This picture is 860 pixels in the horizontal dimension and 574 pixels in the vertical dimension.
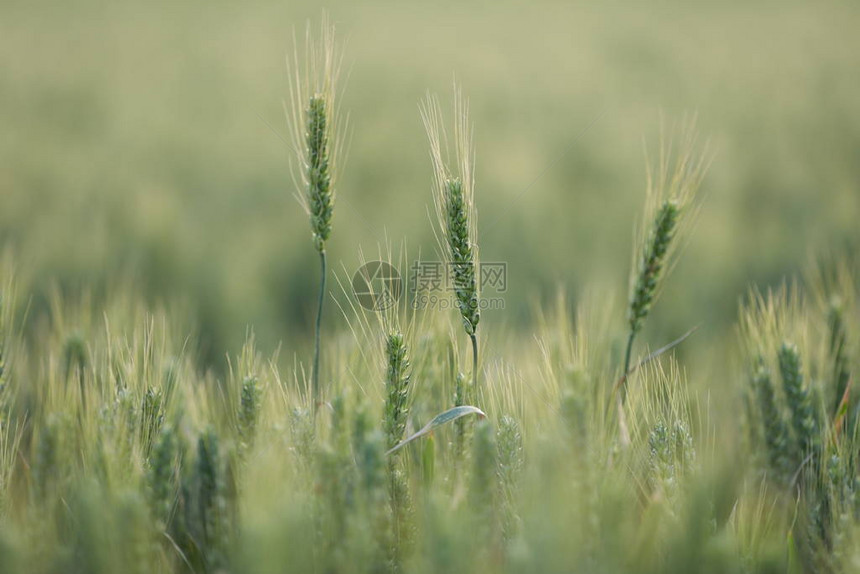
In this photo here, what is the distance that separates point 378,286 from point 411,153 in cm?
181

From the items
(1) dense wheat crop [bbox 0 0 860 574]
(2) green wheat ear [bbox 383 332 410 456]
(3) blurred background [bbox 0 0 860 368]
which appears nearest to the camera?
(1) dense wheat crop [bbox 0 0 860 574]

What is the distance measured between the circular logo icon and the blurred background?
0.29 metres

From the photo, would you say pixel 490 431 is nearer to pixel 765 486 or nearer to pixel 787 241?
pixel 765 486

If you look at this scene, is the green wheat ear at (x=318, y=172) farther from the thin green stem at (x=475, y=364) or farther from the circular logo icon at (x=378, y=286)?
the thin green stem at (x=475, y=364)

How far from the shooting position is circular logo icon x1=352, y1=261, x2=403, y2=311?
3.54 ft

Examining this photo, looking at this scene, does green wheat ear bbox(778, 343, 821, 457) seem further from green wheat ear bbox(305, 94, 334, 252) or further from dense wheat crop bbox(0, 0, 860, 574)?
green wheat ear bbox(305, 94, 334, 252)

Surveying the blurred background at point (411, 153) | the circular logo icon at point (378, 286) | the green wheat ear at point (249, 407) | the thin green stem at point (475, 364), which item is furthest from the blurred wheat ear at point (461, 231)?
the blurred background at point (411, 153)

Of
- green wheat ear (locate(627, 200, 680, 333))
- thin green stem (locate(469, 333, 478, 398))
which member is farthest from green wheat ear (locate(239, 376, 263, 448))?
green wheat ear (locate(627, 200, 680, 333))

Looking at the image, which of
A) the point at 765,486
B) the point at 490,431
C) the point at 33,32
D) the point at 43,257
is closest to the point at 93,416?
the point at 490,431

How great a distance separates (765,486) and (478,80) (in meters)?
3.96

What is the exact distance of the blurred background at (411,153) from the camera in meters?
2.62

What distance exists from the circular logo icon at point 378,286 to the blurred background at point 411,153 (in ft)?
0.94

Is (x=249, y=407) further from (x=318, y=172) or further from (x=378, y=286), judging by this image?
(x=378, y=286)

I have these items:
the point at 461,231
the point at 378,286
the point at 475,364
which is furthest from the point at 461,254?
the point at 378,286
